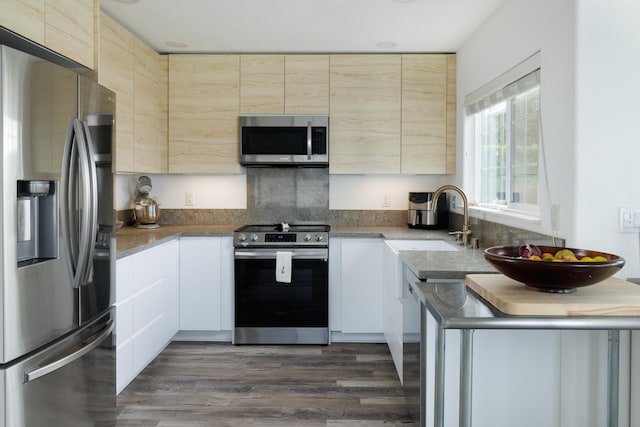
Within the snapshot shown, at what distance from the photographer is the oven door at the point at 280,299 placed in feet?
12.7

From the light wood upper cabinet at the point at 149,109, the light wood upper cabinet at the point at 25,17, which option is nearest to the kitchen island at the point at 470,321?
the light wood upper cabinet at the point at 25,17

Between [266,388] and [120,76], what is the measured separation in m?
2.23

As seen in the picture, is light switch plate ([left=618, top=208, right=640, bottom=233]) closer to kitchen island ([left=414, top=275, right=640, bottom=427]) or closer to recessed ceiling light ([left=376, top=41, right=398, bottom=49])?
kitchen island ([left=414, top=275, right=640, bottom=427])

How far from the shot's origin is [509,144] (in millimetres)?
3137

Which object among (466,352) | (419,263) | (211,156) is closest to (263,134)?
(211,156)

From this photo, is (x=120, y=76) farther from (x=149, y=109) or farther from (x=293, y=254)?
(x=293, y=254)

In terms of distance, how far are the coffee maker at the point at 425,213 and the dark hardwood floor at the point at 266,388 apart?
3.51 ft

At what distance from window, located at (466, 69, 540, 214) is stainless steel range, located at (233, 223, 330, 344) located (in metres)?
1.26

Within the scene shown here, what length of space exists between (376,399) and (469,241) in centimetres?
120

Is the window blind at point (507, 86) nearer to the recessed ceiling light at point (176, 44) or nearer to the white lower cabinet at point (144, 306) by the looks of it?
the recessed ceiling light at point (176, 44)

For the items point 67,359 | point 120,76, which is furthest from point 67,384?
point 120,76

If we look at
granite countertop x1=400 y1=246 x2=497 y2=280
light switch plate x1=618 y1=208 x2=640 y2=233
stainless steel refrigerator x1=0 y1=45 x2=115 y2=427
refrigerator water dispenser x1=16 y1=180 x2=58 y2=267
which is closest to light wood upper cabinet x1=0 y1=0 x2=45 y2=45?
stainless steel refrigerator x1=0 y1=45 x2=115 y2=427

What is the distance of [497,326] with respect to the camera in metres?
1.43

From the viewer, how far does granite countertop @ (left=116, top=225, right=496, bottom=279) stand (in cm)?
232
